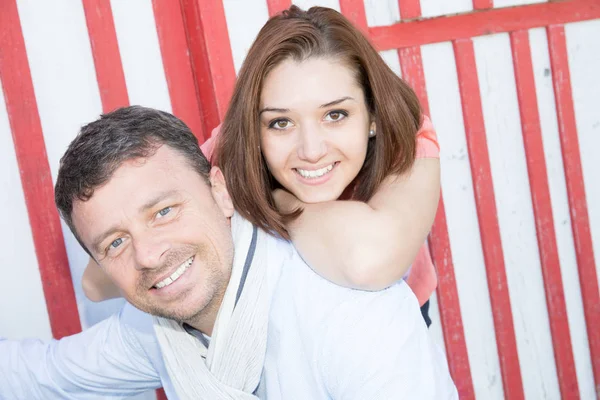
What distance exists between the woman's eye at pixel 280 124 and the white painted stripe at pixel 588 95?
4.84ft

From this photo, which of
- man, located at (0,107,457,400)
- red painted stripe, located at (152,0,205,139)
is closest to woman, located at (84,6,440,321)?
man, located at (0,107,457,400)

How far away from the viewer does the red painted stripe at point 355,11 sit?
2.63 meters

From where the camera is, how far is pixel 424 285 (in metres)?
2.35

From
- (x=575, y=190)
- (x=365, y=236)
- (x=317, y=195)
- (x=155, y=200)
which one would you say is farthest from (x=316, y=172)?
(x=575, y=190)

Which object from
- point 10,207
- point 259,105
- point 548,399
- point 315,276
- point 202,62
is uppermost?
point 202,62

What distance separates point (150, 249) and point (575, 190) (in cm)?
189

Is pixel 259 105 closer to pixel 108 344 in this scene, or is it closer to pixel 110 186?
pixel 110 186

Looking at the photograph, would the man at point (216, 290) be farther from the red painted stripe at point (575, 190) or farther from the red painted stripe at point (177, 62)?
the red painted stripe at point (575, 190)

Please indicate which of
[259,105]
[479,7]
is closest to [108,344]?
[259,105]

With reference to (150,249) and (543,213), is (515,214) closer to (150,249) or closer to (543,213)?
(543,213)

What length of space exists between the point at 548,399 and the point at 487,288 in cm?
53

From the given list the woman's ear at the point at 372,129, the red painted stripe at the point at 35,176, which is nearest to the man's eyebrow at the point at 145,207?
the woman's ear at the point at 372,129

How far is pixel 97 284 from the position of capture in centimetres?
220

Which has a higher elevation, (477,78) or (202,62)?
(202,62)
